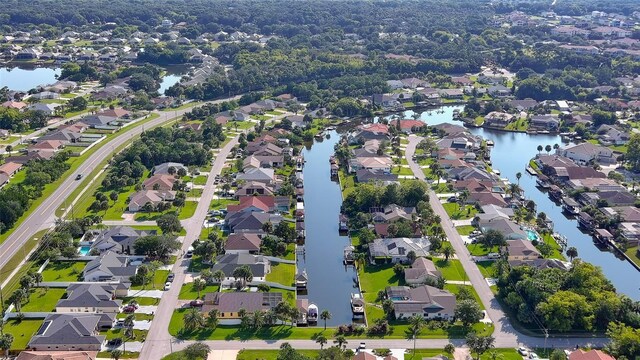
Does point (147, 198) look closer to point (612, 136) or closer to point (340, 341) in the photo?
point (340, 341)

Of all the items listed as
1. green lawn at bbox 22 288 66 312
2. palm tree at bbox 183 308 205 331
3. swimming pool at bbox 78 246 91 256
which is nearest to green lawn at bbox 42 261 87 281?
swimming pool at bbox 78 246 91 256

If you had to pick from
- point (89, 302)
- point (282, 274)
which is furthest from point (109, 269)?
point (282, 274)

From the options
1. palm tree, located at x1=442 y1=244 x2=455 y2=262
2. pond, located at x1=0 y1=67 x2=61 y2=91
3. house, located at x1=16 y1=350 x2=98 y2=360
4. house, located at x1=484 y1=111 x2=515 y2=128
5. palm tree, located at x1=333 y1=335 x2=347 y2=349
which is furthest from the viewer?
pond, located at x1=0 y1=67 x2=61 y2=91

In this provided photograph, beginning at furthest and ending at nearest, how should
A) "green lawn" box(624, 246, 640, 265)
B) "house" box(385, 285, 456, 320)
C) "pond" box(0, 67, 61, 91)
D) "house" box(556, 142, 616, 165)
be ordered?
"pond" box(0, 67, 61, 91), "house" box(556, 142, 616, 165), "green lawn" box(624, 246, 640, 265), "house" box(385, 285, 456, 320)

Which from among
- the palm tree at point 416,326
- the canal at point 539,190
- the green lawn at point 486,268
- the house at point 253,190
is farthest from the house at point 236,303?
the canal at point 539,190

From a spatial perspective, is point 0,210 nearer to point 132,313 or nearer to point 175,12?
point 132,313

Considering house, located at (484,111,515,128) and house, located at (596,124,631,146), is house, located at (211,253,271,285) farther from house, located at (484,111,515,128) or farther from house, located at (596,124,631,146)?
house, located at (596,124,631,146)
